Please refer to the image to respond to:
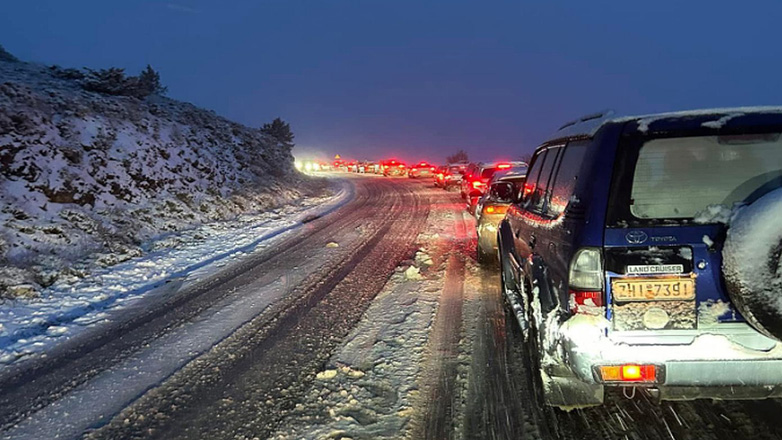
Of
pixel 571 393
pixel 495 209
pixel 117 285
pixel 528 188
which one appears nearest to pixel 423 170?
pixel 495 209

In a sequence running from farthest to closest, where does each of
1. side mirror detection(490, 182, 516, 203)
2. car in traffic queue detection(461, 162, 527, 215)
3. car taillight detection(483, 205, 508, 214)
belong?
car in traffic queue detection(461, 162, 527, 215) < car taillight detection(483, 205, 508, 214) < side mirror detection(490, 182, 516, 203)

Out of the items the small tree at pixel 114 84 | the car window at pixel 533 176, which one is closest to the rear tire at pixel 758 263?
the car window at pixel 533 176

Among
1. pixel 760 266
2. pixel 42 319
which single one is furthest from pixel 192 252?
pixel 760 266

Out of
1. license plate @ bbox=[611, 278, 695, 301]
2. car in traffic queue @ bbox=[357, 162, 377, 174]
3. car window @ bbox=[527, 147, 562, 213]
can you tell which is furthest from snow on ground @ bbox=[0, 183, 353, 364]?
car in traffic queue @ bbox=[357, 162, 377, 174]

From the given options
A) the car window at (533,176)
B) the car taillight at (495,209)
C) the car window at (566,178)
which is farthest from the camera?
the car taillight at (495,209)

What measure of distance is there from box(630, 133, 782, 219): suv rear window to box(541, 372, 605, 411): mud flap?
1.12 meters

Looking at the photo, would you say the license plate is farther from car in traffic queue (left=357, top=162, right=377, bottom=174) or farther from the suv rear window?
car in traffic queue (left=357, top=162, right=377, bottom=174)

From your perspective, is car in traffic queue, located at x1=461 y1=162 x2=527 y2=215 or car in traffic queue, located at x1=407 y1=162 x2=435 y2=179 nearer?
car in traffic queue, located at x1=461 y1=162 x2=527 y2=215

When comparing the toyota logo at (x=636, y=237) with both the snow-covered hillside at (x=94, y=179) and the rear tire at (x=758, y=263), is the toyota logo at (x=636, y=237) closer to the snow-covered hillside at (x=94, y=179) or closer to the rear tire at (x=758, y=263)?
the rear tire at (x=758, y=263)

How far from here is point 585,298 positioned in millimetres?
2826

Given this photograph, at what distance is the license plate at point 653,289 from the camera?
2.71 meters

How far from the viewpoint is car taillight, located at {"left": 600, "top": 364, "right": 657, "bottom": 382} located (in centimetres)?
276

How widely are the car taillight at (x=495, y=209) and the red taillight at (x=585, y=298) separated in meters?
5.42

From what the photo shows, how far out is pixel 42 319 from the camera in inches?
239
